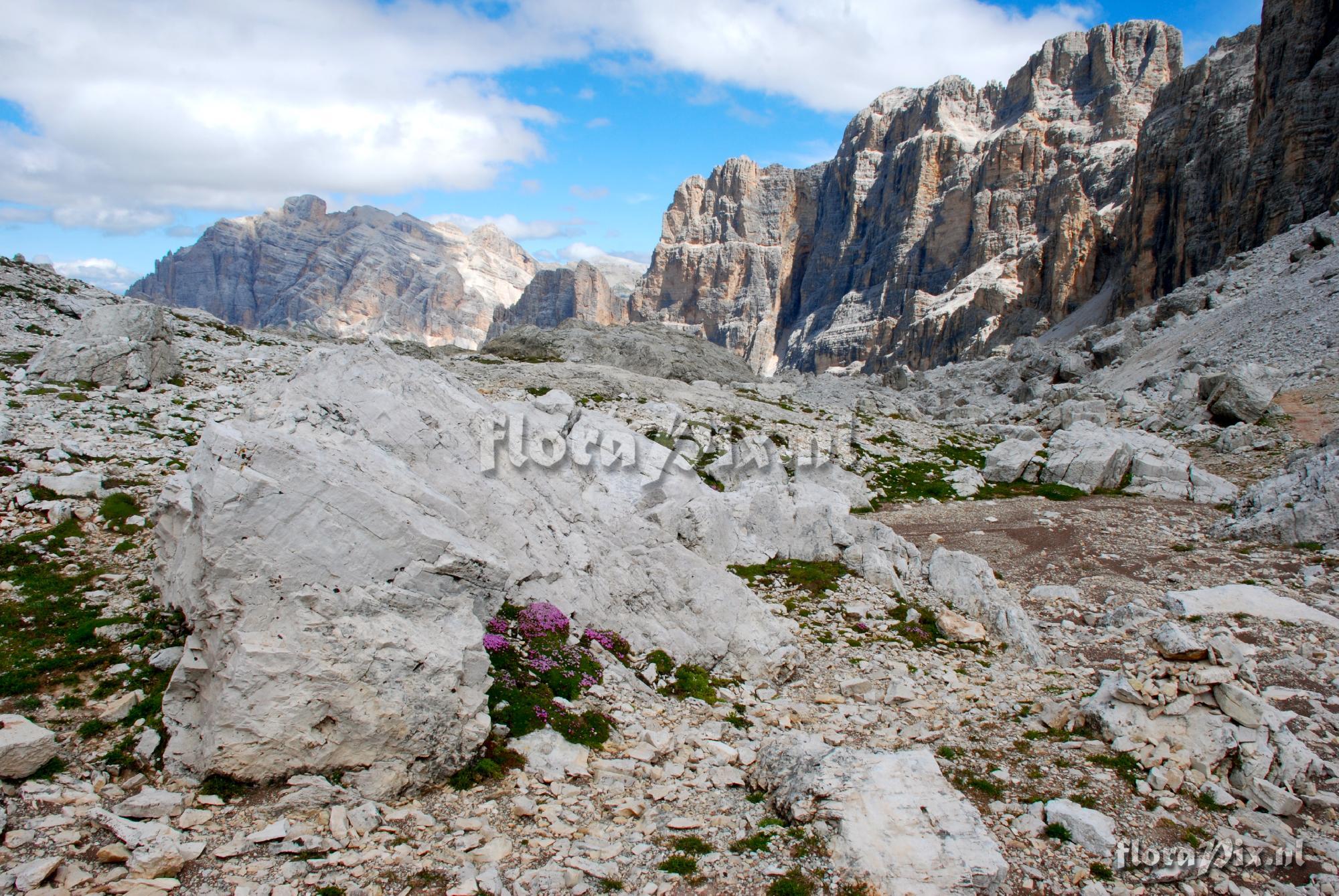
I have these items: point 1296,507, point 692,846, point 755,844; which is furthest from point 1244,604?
point 692,846

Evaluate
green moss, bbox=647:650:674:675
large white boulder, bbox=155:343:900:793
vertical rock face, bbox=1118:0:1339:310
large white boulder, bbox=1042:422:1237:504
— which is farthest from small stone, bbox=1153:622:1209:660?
vertical rock face, bbox=1118:0:1339:310

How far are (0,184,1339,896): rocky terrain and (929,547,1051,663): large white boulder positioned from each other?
88 millimetres

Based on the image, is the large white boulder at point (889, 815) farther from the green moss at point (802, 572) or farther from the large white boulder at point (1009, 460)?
the large white boulder at point (1009, 460)

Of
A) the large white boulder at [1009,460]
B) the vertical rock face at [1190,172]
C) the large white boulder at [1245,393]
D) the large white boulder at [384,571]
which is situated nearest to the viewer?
the large white boulder at [384,571]

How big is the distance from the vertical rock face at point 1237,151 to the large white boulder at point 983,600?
3184 inches

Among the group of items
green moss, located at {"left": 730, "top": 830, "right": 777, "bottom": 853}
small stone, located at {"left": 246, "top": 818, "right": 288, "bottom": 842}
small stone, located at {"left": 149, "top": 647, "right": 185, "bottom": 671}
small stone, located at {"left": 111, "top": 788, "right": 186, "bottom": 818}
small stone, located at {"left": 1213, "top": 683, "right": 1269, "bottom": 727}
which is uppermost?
small stone, located at {"left": 1213, "top": 683, "right": 1269, "bottom": 727}

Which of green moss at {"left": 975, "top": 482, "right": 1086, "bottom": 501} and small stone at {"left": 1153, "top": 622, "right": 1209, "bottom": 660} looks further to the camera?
green moss at {"left": 975, "top": 482, "right": 1086, "bottom": 501}

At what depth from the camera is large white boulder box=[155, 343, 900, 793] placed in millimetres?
7938

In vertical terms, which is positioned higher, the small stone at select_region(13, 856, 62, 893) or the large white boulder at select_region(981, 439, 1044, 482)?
the large white boulder at select_region(981, 439, 1044, 482)

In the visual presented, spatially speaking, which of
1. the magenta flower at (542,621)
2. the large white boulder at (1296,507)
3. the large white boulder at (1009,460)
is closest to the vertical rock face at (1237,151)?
the large white boulder at (1009,460)

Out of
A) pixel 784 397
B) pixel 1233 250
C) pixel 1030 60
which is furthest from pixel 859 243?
pixel 784 397

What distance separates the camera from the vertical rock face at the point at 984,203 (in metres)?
122

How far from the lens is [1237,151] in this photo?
268 feet

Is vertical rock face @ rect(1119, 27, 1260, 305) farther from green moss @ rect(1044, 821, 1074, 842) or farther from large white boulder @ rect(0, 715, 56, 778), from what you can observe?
large white boulder @ rect(0, 715, 56, 778)
